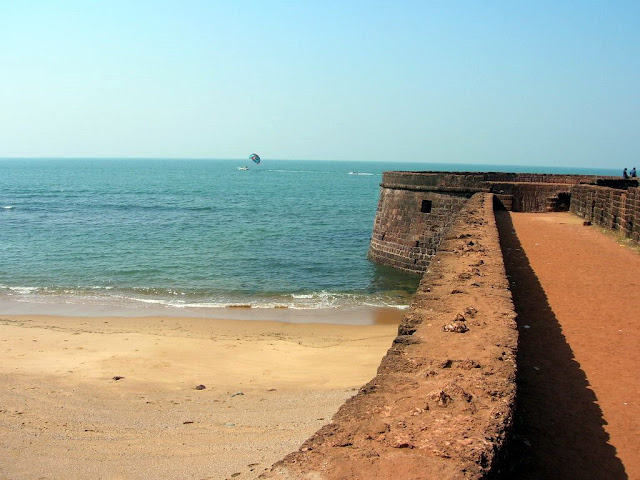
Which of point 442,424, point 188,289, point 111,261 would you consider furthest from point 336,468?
point 111,261

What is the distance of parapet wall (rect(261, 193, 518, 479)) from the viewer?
2607 mm

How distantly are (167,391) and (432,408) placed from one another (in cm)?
708

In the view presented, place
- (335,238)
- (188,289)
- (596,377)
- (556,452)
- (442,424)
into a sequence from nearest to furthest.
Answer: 1. (442,424)
2. (556,452)
3. (596,377)
4. (188,289)
5. (335,238)

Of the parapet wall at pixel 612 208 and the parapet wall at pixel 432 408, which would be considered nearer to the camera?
the parapet wall at pixel 432 408

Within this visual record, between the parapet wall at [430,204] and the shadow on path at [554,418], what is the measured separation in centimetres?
1374

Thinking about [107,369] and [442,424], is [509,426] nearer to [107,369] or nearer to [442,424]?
[442,424]

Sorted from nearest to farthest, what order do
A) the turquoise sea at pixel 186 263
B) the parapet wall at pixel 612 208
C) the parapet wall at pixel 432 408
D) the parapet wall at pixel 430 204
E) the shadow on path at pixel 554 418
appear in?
the parapet wall at pixel 432 408 < the shadow on path at pixel 554 418 < the parapet wall at pixel 612 208 < the turquoise sea at pixel 186 263 < the parapet wall at pixel 430 204

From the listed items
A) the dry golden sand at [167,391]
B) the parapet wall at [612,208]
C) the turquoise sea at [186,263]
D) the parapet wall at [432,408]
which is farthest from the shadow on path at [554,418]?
the turquoise sea at [186,263]

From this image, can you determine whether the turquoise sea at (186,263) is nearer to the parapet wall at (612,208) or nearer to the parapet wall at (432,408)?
the parapet wall at (612,208)

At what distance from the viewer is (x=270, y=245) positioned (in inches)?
1142

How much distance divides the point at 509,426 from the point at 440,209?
57.8 feet

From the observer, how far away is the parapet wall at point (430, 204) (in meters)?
20.0

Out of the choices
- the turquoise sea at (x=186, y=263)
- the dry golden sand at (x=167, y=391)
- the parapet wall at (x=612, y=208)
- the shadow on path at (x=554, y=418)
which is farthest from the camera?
the turquoise sea at (x=186, y=263)

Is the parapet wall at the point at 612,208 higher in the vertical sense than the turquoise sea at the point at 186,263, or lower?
higher
